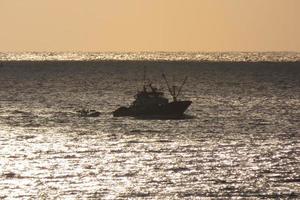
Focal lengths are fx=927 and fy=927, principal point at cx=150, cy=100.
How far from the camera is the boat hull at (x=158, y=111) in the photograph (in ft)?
386

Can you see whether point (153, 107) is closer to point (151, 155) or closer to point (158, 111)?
point (158, 111)

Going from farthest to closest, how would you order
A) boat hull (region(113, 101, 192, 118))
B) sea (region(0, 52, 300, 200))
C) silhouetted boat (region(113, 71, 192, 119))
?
1. boat hull (region(113, 101, 192, 118))
2. silhouetted boat (region(113, 71, 192, 119))
3. sea (region(0, 52, 300, 200))

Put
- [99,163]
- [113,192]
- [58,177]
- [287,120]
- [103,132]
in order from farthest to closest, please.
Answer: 1. [287,120]
2. [103,132]
3. [99,163]
4. [58,177]
5. [113,192]

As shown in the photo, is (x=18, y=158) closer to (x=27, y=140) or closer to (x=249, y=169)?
(x=27, y=140)

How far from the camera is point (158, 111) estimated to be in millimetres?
117688

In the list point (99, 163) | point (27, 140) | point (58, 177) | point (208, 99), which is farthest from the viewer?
point (208, 99)

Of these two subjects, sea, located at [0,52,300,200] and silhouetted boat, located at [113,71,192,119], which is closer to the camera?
sea, located at [0,52,300,200]

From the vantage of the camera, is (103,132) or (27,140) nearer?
(27,140)

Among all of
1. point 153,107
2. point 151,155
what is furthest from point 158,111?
point 151,155

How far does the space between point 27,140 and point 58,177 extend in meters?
26.0

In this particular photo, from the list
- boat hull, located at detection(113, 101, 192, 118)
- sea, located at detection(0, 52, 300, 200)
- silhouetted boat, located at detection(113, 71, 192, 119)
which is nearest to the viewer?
sea, located at detection(0, 52, 300, 200)

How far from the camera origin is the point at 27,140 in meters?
92.4

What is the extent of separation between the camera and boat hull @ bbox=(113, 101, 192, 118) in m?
118

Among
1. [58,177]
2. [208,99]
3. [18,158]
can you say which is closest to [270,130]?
[18,158]
